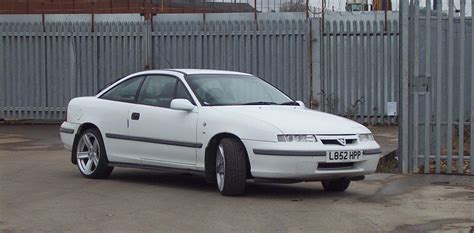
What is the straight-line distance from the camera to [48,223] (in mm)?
6941

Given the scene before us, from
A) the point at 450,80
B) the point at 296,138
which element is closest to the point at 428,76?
the point at 450,80

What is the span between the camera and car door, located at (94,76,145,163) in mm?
9289

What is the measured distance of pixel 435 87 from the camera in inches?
399

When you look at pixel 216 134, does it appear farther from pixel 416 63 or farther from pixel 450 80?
pixel 450 80

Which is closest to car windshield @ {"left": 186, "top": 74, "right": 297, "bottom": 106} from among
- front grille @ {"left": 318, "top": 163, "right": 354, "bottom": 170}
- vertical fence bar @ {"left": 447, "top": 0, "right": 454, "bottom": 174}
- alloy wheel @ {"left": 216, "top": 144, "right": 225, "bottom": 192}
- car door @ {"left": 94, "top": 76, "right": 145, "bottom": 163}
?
alloy wheel @ {"left": 216, "top": 144, "right": 225, "bottom": 192}

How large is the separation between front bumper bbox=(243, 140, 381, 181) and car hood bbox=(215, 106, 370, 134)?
0.19 meters

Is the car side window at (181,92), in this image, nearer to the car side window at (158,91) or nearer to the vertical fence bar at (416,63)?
the car side window at (158,91)

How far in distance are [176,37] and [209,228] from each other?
10332 mm

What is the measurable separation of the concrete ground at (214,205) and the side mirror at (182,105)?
39.0 inches

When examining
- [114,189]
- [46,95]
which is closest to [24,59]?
[46,95]

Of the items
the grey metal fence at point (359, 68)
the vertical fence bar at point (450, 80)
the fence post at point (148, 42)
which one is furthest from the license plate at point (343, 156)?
the fence post at point (148, 42)

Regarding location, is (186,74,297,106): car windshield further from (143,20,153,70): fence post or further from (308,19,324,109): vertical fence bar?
(143,20,153,70): fence post

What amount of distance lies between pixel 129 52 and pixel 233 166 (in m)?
9.42

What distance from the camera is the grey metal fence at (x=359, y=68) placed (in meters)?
15.7
